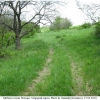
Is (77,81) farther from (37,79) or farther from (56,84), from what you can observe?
(37,79)

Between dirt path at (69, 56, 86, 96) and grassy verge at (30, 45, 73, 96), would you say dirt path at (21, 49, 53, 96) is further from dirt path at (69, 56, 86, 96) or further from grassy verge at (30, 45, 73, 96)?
dirt path at (69, 56, 86, 96)

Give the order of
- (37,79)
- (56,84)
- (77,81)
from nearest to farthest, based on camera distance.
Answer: (56,84), (77,81), (37,79)

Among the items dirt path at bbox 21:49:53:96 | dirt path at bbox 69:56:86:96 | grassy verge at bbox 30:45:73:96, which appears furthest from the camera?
dirt path at bbox 21:49:53:96

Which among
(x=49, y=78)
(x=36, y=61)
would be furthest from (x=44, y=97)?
(x=36, y=61)

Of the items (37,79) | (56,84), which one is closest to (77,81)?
(56,84)

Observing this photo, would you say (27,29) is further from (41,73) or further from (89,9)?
(41,73)

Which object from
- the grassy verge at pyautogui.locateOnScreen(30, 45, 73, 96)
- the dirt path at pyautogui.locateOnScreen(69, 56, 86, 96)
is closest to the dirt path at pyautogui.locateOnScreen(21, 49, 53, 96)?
the grassy verge at pyautogui.locateOnScreen(30, 45, 73, 96)

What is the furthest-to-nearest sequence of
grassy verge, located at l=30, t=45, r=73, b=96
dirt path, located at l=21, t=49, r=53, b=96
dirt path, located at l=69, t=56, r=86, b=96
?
dirt path, located at l=21, t=49, r=53, b=96 < dirt path, located at l=69, t=56, r=86, b=96 < grassy verge, located at l=30, t=45, r=73, b=96

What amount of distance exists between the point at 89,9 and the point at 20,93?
1432 centimetres

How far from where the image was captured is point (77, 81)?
1128 cm

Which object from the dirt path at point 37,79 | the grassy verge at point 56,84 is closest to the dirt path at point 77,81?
the grassy verge at point 56,84

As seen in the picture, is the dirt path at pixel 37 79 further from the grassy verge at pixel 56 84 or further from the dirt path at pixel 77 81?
the dirt path at pixel 77 81

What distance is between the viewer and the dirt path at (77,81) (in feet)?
32.2

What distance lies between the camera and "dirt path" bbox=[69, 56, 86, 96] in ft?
32.2
